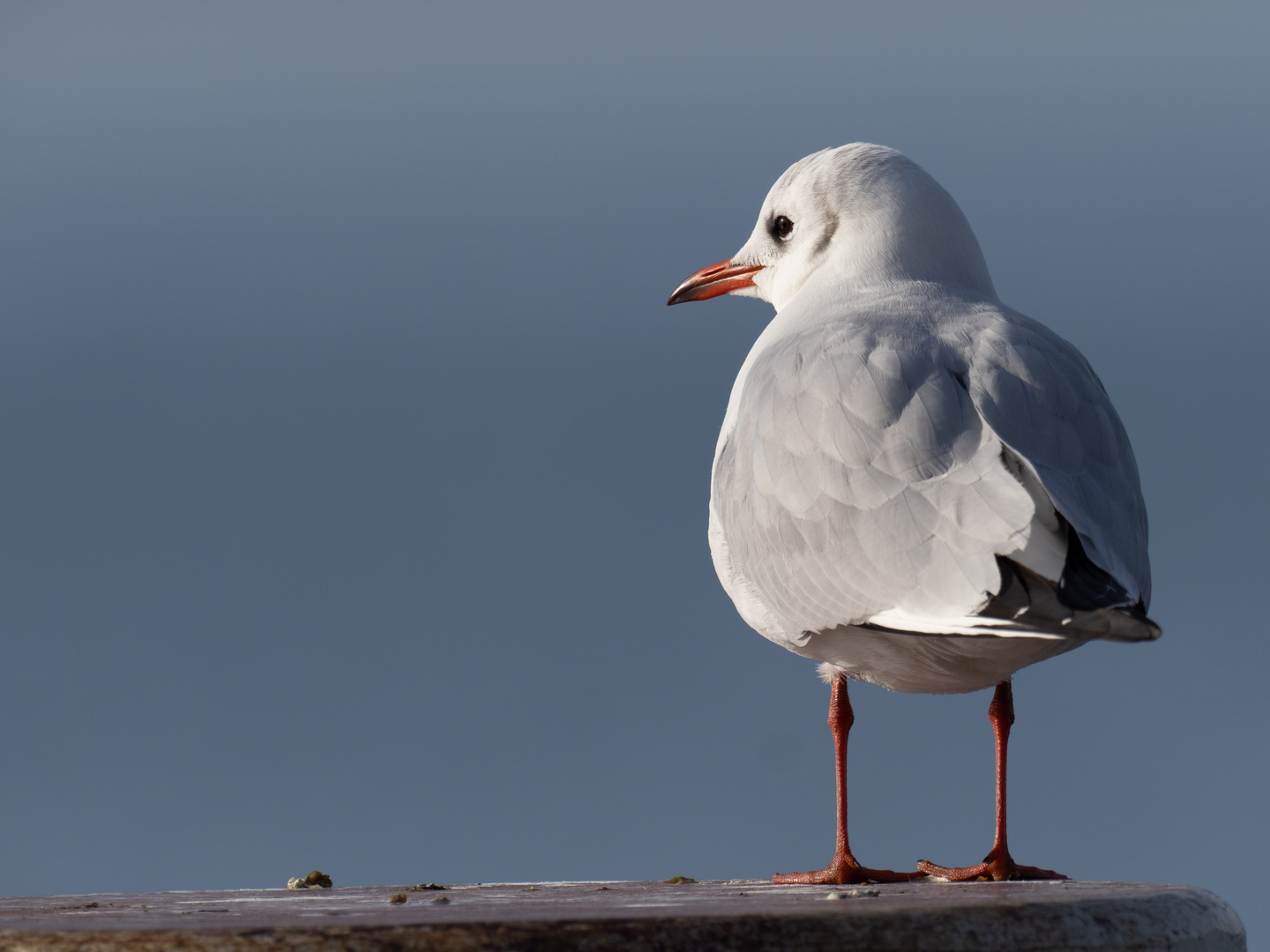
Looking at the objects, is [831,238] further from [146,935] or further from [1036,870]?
[146,935]

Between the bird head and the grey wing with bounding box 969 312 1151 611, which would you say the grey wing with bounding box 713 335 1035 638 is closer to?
the grey wing with bounding box 969 312 1151 611

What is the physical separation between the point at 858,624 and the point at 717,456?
0.84 meters

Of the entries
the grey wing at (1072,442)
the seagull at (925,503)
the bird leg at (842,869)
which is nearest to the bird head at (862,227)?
the seagull at (925,503)

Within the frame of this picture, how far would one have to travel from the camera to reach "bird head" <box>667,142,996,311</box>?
12.2ft

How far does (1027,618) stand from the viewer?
2205 millimetres

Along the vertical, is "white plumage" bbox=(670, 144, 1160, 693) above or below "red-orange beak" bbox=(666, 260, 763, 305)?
below

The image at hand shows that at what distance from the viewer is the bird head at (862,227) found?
3.72m

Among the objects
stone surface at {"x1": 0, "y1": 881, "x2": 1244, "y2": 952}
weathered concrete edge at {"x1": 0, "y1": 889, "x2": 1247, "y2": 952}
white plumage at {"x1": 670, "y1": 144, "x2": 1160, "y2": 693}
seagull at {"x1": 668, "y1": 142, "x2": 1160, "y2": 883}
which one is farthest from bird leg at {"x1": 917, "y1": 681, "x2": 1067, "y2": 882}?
weathered concrete edge at {"x1": 0, "y1": 889, "x2": 1247, "y2": 952}

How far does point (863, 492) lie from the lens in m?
2.65

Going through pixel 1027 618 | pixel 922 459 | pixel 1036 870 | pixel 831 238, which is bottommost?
pixel 1036 870

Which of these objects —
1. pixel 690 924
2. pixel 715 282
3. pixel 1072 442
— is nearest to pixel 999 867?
pixel 1072 442

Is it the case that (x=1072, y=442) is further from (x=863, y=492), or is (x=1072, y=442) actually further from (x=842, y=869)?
(x=842, y=869)

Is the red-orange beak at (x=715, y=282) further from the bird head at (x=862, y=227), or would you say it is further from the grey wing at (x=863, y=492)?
the grey wing at (x=863, y=492)

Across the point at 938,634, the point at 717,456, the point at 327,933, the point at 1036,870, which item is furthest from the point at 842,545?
the point at 327,933
